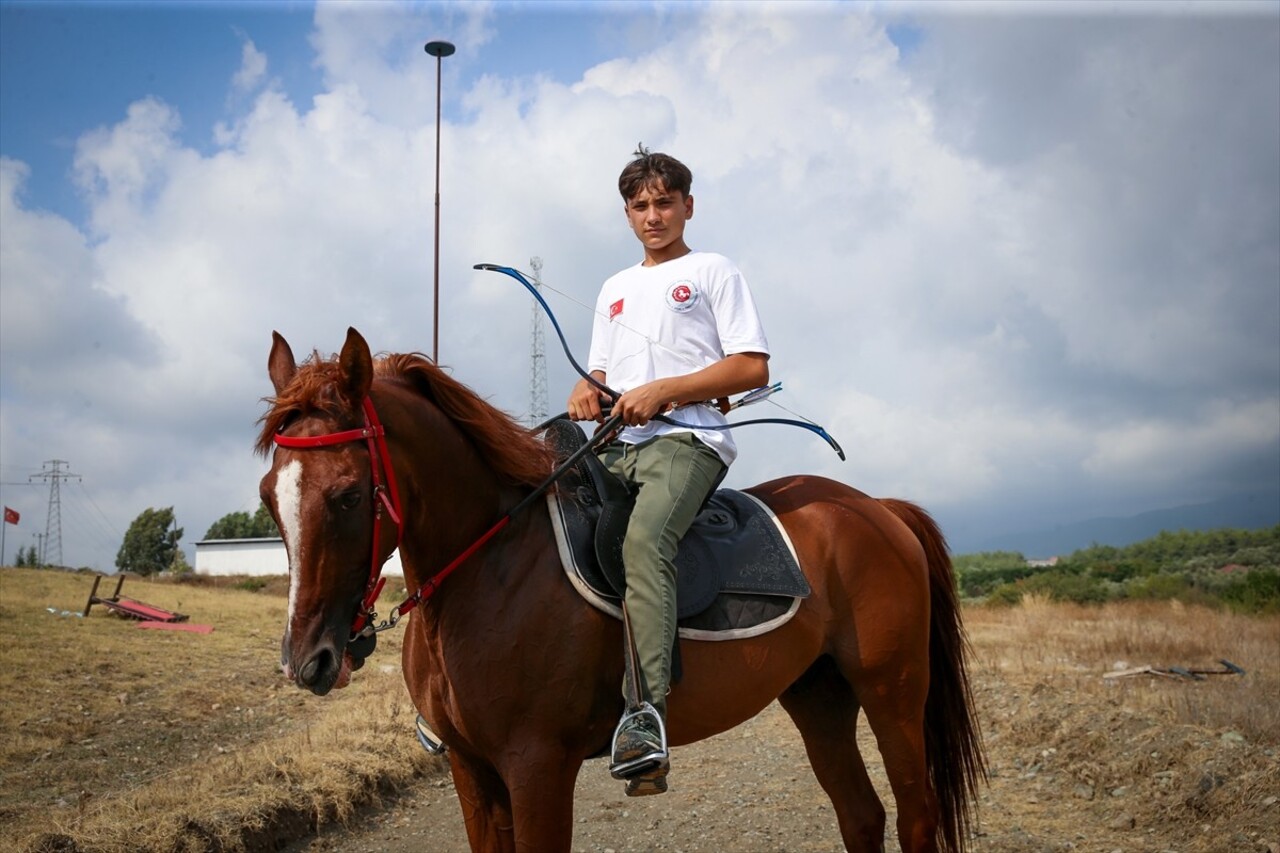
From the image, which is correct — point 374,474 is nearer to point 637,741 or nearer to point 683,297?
point 637,741

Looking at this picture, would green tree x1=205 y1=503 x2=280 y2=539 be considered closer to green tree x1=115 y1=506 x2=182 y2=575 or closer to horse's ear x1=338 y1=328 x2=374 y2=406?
green tree x1=115 y1=506 x2=182 y2=575

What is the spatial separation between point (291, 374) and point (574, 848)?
14.8 ft

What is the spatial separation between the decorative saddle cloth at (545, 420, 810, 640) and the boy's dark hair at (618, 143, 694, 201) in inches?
43.1

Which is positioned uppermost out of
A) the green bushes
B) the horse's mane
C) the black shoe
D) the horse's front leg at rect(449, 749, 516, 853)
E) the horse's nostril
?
the horse's mane

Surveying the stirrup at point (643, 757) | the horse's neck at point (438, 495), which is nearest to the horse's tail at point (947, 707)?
the stirrup at point (643, 757)

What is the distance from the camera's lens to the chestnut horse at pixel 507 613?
3012 mm

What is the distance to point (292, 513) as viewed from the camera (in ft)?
9.60

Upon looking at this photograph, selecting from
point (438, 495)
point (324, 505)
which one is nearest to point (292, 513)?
point (324, 505)

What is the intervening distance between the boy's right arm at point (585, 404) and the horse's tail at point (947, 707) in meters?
1.85

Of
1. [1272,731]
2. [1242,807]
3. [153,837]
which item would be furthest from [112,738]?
[1272,731]

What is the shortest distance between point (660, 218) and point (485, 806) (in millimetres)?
2488

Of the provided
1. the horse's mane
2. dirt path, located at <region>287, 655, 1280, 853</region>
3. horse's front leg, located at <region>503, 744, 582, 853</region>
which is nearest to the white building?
dirt path, located at <region>287, 655, 1280, 853</region>

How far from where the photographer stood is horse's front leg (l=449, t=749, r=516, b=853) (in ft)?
11.7

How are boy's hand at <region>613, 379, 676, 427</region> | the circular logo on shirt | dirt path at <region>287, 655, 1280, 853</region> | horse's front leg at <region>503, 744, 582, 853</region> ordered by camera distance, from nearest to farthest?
horse's front leg at <region>503, 744, 582, 853</region>
boy's hand at <region>613, 379, 676, 427</region>
the circular logo on shirt
dirt path at <region>287, 655, 1280, 853</region>
